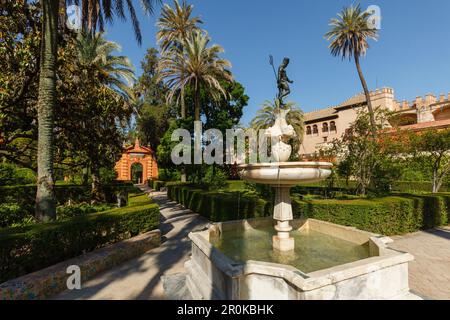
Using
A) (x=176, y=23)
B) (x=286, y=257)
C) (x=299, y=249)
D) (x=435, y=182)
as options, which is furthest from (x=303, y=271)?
(x=176, y=23)

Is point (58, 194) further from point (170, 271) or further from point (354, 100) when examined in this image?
point (354, 100)

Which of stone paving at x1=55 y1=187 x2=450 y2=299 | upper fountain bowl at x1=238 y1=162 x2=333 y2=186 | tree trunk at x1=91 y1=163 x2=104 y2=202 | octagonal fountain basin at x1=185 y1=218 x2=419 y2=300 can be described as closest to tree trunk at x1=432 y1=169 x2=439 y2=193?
stone paving at x1=55 y1=187 x2=450 y2=299

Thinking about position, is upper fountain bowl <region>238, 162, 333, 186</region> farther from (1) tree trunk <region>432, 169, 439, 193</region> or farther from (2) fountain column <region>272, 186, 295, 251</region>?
(1) tree trunk <region>432, 169, 439, 193</region>

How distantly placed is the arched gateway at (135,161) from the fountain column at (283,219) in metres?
31.2

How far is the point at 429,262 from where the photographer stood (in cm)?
532

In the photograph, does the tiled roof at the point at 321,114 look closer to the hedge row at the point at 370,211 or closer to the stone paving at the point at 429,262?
the hedge row at the point at 370,211

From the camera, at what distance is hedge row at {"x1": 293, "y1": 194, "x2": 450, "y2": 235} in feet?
24.0

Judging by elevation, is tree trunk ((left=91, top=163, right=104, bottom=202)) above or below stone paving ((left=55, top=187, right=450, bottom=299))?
above

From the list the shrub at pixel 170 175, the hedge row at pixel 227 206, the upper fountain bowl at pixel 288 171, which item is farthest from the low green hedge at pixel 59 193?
the shrub at pixel 170 175

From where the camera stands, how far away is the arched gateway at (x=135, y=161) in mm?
35000

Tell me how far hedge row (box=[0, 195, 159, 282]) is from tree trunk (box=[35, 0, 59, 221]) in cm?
180

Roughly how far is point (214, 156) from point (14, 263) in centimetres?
2229
